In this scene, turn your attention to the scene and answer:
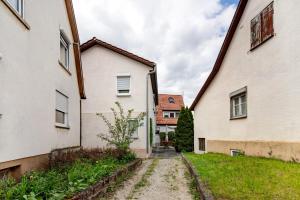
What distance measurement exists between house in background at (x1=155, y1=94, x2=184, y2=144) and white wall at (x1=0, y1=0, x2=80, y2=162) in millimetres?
31062

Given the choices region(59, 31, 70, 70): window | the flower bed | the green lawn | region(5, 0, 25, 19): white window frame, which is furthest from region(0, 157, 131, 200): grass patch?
region(59, 31, 70, 70): window

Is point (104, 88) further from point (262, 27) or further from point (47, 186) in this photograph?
point (47, 186)

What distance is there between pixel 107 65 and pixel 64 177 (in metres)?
12.9

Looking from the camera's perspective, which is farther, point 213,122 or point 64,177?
point 213,122

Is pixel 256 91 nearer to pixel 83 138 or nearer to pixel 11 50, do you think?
pixel 11 50

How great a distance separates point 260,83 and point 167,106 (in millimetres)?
36351

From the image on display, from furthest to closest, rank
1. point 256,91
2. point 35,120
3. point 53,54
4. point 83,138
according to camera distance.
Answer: point 83,138
point 256,91
point 53,54
point 35,120

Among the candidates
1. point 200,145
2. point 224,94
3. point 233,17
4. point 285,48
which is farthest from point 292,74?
point 200,145

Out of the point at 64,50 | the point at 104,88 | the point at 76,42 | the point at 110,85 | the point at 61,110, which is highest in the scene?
the point at 76,42

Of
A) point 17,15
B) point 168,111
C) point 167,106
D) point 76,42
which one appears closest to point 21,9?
point 17,15

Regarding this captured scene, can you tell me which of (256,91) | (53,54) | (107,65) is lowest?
(256,91)

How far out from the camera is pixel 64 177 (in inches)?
271

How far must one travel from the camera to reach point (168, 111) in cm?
4675

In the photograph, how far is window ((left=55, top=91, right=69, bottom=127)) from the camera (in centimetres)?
1050
